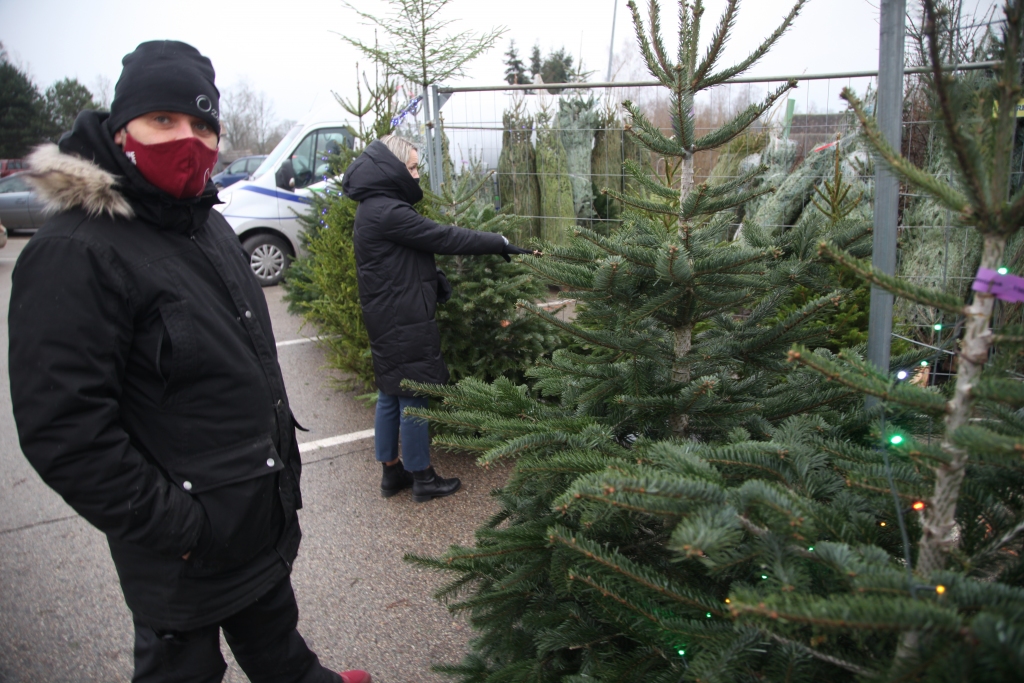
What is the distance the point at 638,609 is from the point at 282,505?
109 cm

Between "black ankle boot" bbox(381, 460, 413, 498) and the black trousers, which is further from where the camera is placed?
"black ankle boot" bbox(381, 460, 413, 498)

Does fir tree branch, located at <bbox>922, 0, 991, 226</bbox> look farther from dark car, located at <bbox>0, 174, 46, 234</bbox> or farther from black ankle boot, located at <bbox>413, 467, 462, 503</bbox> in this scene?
dark car, located at <bbox>0, 174, 46, 234</bbox>

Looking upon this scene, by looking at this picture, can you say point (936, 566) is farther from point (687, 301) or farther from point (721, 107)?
point (721, 107)

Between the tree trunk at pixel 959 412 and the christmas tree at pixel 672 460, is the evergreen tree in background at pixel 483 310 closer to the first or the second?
the christmas tree at pixel 672 460

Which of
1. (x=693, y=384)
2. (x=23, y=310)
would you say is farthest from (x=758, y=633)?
(x=23, y=310)

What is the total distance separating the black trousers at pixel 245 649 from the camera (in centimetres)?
174

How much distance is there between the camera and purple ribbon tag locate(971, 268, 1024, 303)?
938mm

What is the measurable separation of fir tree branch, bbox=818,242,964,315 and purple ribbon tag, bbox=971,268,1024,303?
43mm

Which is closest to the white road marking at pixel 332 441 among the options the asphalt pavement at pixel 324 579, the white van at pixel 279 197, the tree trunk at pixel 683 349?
the asphalt pavement at pixel 324 579

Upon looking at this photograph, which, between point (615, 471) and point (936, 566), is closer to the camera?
point (936, 566)

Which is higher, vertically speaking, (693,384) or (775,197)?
(775,197)

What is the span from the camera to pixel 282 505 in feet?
6.17

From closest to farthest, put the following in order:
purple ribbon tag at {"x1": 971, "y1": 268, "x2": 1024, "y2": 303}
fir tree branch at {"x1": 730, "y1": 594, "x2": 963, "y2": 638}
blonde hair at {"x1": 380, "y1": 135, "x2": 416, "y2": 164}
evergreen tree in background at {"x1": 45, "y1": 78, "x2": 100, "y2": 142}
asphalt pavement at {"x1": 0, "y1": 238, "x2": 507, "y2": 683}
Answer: fir tree branch at {"x1": 730, "y1": 594, "x2": 963, "y2": 638}, purple ribbon tag at {"x1": 971, "y1": 268, "x2": 1024, "y2": 303}, asphalt pavement at {"x1": 0, "y1": 238, "x2": 507, "y2": 683}, blonde hair at {"x1": 380, "y1": 135, "x2": 416, "y2": 164}, evergreen tree in background at {"x1": 45, "y1": 78, "x2": 100, "y2": 142}

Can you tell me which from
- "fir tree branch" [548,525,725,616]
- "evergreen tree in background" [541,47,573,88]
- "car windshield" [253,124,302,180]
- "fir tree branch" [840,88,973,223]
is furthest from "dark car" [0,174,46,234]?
"fir tree branch" [840,88,973,223]
